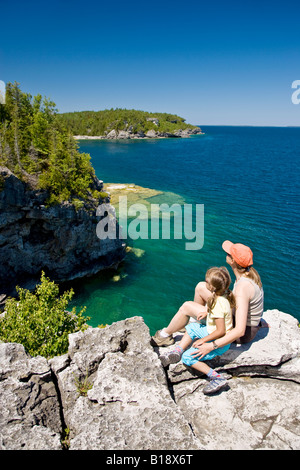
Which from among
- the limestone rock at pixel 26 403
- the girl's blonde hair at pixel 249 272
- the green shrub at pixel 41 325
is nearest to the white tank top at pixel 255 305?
the girl's blonde hair at pixel 249 272

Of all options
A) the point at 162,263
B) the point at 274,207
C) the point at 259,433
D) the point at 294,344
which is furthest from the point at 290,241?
the point at 259,433

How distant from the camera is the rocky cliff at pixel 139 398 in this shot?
5.38 m

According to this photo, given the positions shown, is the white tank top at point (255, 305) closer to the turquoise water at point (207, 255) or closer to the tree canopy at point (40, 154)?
the turquoise water at point (207, 255)

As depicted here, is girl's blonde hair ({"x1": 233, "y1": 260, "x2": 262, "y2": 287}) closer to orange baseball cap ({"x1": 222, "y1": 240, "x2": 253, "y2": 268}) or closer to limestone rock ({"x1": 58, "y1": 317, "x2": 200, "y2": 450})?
orange baseball cap ({"x1": 222, "y1": 240, "x2": 253, "y2": 268})

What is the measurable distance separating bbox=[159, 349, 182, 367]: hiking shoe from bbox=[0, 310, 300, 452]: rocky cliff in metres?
0.30

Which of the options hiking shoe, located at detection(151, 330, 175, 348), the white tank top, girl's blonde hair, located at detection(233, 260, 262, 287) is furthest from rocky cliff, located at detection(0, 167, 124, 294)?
the white tank top

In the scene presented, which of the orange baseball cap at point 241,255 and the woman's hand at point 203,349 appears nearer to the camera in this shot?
the woman's hand at point 203,349

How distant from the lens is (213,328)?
727 cm

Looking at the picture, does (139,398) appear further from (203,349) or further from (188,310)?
(188,310)

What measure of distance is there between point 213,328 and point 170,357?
4.80 ft

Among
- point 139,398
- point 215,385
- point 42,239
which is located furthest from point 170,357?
point 42,239

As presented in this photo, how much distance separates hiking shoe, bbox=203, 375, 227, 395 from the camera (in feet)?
23.1

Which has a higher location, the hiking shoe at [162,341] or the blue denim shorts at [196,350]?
the blue denim shorts at [196,350]

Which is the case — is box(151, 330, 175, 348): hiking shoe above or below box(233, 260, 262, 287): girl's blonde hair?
below
